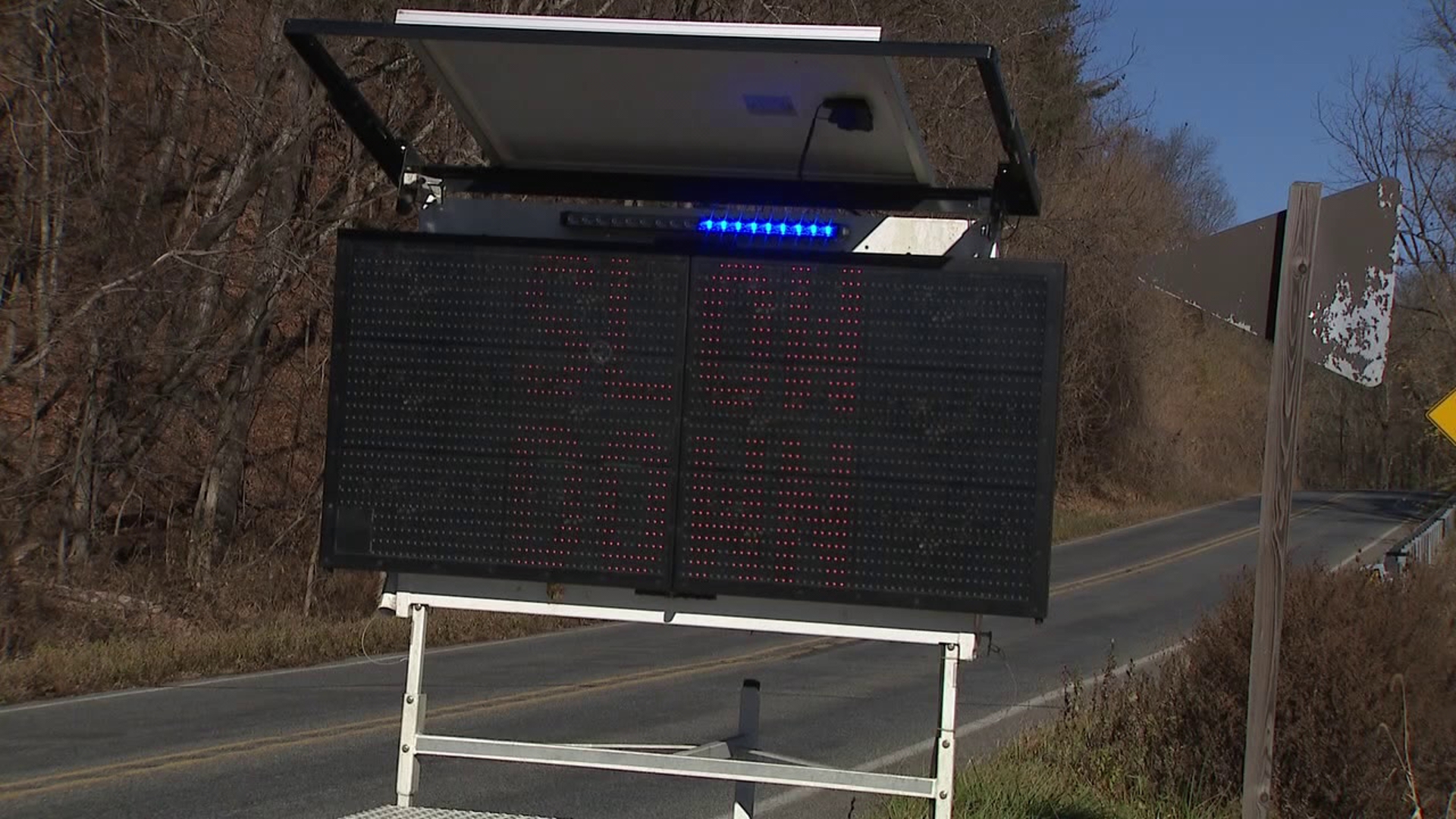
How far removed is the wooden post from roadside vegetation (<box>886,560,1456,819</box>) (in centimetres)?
209

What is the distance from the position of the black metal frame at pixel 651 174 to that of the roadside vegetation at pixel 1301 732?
3.53m

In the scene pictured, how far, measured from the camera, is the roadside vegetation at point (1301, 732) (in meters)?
7.72

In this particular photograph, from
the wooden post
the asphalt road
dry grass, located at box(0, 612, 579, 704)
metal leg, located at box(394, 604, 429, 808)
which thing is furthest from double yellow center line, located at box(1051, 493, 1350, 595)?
metal leg, located at box(394, 604, 429, 808)

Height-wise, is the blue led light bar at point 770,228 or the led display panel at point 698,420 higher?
the blue led light bar at point 770,228

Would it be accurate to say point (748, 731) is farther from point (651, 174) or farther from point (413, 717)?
point (651, 174)

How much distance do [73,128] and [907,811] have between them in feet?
47.6

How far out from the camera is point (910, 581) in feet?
14.2

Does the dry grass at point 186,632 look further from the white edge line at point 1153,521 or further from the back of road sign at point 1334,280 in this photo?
the white edge line at point 1153,521

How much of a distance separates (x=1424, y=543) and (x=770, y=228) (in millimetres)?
18726

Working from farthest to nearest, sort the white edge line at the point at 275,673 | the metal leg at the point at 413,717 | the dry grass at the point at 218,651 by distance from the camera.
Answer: the dry grass at the point at 218,651 → the white edge line at the point at 275,673 → the metal leg at the point at 413,717

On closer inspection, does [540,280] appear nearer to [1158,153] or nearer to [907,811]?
[907,811]

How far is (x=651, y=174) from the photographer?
5137 mm

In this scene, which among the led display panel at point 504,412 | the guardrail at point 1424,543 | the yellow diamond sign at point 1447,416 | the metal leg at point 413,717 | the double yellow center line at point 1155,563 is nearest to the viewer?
the led display panel at point 504,412

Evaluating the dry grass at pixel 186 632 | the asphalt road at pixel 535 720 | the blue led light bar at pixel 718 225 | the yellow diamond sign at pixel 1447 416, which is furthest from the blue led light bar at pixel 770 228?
the yellow diamond sign at pixel 1447 416
